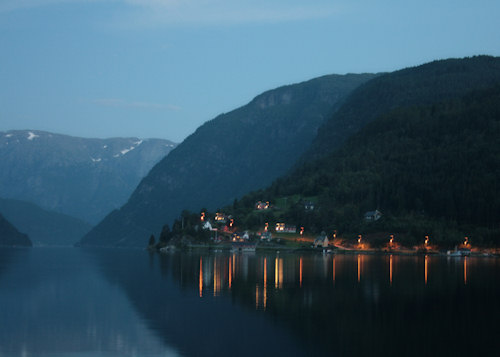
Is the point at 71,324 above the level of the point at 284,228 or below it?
below

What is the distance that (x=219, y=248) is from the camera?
186500 millimetres

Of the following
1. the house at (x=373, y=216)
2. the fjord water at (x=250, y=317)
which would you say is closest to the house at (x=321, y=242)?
the house at (x=373, y=216)

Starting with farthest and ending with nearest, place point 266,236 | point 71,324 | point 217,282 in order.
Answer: point 266,236
point 217,282
point 71,324

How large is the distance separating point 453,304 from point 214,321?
19.1 meters

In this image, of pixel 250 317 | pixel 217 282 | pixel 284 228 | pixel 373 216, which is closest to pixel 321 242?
pixel 284 228

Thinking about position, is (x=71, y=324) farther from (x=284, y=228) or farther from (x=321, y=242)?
(x=284, y=228)

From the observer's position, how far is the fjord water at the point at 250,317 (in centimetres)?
3562

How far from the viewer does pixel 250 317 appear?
45.1 meters

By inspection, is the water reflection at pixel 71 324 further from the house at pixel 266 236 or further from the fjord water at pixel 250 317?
the house at pixel 266 236

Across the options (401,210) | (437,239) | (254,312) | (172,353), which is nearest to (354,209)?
(401,210)

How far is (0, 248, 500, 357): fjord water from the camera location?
117 ft

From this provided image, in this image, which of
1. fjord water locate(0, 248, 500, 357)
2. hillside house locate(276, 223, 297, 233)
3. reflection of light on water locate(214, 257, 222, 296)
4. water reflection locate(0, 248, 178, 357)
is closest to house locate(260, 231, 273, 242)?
hillside house locate(276, 223, 297, 233)

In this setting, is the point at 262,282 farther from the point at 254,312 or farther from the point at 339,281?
the point at 254,312

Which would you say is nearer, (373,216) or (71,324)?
(71,324)
